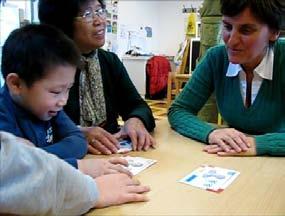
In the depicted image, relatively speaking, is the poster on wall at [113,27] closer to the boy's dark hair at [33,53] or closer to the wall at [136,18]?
the wall at [136,18]

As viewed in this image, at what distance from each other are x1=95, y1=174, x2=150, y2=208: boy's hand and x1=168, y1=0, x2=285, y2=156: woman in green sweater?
42 centimetres

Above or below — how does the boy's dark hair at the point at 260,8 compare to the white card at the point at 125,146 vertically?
above

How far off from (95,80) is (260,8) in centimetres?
69

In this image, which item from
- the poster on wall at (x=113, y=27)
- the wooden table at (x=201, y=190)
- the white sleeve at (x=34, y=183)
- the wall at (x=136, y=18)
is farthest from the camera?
the wall at (x=136, y=18)

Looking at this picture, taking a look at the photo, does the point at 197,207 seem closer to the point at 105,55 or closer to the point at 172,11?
the point at 105,55

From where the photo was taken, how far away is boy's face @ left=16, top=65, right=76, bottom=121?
0.97 m

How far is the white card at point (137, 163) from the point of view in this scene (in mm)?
955

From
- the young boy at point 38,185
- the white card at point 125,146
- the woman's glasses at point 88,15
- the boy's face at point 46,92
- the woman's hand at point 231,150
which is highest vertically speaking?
the woman's glasses at point 88,15

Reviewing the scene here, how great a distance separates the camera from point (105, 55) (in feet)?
5.22

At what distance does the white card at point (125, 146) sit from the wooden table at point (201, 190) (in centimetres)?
4

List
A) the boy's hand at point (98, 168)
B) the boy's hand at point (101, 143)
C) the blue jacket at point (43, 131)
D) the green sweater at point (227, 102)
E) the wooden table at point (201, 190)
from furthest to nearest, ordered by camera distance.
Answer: the green sweater at point (227, 102) < the boy's hand at point (101, 143) < the blue jacket at point (43, 131) < the boy's hand at point (98, 168) < the wooden table at point (201, 190)

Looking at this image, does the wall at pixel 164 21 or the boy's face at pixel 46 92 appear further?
the wall at pixel 164 21

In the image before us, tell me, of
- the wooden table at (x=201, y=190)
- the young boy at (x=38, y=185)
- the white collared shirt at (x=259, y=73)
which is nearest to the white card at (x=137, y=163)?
the wooden table at (x=201, y=190)

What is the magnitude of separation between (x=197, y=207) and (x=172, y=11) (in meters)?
7.33
